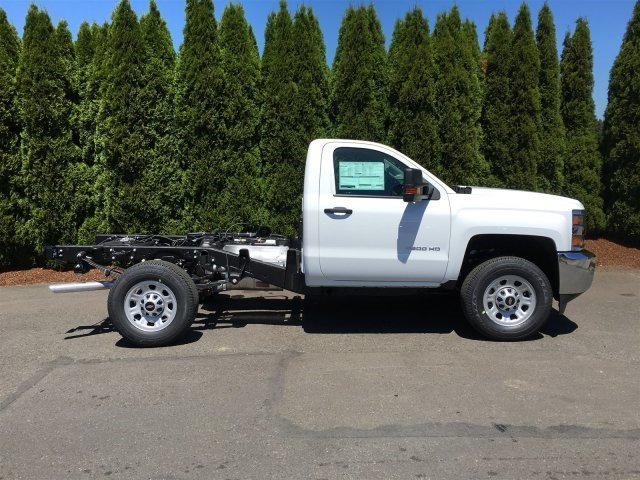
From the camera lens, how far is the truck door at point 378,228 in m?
5.55

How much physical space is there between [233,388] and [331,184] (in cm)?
231

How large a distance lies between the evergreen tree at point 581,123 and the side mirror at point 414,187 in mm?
6348

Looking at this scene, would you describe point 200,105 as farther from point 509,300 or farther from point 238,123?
point 509,300

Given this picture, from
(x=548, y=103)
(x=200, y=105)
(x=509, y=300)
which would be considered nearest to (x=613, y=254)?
(x=548, y=103)

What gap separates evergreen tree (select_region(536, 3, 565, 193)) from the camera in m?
10.1

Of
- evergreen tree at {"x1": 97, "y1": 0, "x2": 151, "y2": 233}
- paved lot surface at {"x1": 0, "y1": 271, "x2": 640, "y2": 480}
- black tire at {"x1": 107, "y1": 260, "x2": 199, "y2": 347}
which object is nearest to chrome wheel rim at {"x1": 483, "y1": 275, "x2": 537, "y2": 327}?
paved lot surface at {"x1": 0, "y1": 271, "x2": 640, "y2": 480}

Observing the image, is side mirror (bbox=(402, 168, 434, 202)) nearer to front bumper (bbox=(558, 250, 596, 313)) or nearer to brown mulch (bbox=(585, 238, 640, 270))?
front bumper (bbox=(558, 250, 596, 313))

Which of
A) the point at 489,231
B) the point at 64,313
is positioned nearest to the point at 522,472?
the point at 489,231

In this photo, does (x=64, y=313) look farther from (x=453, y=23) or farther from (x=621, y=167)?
(x=621, y=167)

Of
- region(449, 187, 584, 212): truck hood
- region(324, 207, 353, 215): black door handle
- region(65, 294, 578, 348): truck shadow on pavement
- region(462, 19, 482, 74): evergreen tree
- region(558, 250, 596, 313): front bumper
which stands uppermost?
region(462, 19, 482, 74): evergreen tree

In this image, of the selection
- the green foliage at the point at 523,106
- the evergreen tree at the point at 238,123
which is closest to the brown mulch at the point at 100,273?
the green foliage at the point at 523,106

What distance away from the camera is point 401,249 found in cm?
558

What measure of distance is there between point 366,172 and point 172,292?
93.1 inches

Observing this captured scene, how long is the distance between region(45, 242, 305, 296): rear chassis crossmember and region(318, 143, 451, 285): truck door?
0.45m
